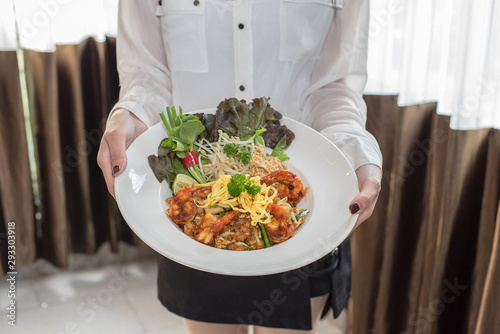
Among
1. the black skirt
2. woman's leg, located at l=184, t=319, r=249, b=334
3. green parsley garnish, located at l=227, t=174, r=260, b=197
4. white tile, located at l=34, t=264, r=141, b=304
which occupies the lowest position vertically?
white tile, located at l=34, t=264, r=141, b=304

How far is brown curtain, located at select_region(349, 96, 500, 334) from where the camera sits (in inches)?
63.6

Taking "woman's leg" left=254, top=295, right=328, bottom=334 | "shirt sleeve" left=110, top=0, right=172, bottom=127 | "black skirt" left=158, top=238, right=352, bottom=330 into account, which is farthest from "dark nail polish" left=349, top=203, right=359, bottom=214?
"shirt sleeve" left=110, top=0, right=172, bottom=127

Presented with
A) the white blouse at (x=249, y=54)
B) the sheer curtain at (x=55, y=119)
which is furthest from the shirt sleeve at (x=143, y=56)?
the sheer curtain at (x=55, y=119)

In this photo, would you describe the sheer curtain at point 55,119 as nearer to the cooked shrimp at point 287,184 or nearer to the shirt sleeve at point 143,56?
the shirt sleeve at point 143,56

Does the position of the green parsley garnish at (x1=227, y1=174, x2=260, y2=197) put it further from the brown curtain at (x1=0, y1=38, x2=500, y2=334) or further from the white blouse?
the brown curtain at (x1=0, y1=38, x2=500, y2=334)

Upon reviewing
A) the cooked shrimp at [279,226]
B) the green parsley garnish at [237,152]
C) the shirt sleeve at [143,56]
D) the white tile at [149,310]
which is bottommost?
the white tile at [149,310]

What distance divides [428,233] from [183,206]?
4.02 feet

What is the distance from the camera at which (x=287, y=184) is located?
3.60 ft

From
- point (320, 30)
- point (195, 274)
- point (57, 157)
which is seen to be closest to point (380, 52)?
point (320, 30)

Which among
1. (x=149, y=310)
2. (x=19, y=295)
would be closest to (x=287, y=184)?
(x=149, y=310)

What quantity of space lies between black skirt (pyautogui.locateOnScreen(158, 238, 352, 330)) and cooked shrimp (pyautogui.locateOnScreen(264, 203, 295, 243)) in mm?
323

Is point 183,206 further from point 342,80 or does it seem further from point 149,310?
point 149,310

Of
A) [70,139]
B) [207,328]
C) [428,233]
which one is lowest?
[207,328]

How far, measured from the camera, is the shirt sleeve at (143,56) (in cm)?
131
